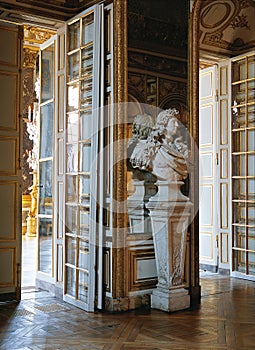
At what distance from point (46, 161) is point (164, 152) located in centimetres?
187

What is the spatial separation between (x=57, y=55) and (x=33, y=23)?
49 centimetres

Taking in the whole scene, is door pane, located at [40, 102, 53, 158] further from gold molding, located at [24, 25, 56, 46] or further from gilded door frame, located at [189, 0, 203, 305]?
gilded door frame, located at [189, 0, 203, 305]

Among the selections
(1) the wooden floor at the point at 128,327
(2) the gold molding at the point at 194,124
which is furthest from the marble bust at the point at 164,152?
(1) the wooden floor at the point at 128,327

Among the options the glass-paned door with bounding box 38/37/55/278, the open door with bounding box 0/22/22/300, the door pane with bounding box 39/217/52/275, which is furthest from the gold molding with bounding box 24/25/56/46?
the door pane with bounding box 39/217/52/275

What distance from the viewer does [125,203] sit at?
16.0 feet

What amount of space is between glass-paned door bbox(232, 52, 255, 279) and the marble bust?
7.27 ft

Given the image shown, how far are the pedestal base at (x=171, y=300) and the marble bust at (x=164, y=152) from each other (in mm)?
1099

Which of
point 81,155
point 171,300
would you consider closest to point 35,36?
point 81,155

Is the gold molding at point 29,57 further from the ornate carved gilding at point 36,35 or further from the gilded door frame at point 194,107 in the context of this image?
the gilded door frame at point 194,107

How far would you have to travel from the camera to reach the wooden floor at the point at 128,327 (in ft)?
12.3

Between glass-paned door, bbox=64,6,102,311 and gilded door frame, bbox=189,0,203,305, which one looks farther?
gilded door frame, bbox=189,0,203,305

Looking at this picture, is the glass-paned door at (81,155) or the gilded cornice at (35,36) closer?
the glass-paned door at (81,155)

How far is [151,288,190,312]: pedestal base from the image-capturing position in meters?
4.75

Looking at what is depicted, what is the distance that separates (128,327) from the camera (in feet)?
13.8
